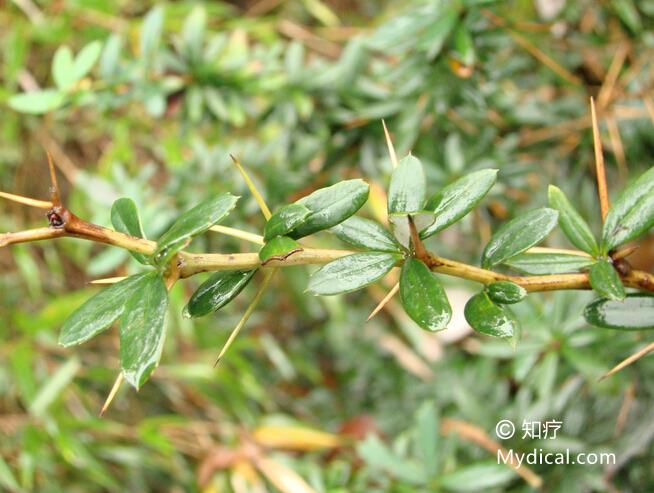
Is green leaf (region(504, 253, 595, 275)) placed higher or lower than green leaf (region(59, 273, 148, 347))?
lower

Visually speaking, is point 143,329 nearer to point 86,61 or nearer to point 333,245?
point 86,61

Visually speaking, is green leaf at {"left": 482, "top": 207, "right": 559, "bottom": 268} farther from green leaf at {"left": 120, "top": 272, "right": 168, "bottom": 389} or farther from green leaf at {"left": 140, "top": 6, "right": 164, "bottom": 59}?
green leaf at {"left": 140, "top": 6, "right": 164, "bottom": 59}

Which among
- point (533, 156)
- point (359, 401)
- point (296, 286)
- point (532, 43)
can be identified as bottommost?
point (359, 401)

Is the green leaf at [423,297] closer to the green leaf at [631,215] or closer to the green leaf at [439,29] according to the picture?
the green leaf at [631,215]

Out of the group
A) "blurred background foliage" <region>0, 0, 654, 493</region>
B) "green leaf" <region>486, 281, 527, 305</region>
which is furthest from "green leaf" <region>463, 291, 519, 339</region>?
"blurred background foliage" <region>0, 0, 654, 493</region>

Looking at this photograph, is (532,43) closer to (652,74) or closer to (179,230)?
(652,74)

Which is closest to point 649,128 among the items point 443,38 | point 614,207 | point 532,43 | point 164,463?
point 532,43

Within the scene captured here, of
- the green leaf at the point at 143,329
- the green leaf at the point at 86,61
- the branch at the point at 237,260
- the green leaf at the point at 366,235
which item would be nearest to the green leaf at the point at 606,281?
the branch at the point at 237,260

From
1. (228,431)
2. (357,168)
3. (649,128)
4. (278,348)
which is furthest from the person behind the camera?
(278,348)
